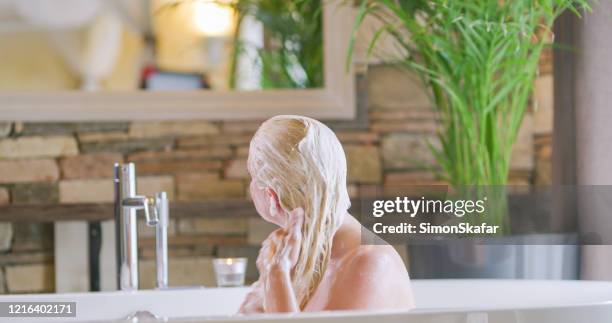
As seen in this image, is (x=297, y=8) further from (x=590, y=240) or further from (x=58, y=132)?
(x=590, y=240)

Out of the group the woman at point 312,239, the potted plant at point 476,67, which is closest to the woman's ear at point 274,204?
the woman at point 312,239

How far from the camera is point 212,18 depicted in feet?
7.48

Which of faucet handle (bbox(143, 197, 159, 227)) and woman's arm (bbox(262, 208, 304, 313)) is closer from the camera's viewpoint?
woman's arm (bbox(262, 208, 304, 313))

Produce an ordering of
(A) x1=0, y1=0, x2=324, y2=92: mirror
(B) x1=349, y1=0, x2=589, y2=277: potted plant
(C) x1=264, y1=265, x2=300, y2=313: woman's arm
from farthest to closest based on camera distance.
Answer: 1. (A) x1=0, y1=0, x2=324, y2=92: mirror
2. (B) x1=349, y1=0, x2=589, y2=277: potted plant
3. (C) x1=264, y1=265, x2=300, y2=313: woman's arm

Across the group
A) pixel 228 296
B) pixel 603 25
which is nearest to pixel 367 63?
pixel 603 25

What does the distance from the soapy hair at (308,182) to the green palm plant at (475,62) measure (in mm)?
694

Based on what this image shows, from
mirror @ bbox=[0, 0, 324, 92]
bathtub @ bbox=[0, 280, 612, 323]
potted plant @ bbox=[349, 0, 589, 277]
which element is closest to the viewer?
bathtub @ bbox=[0, 280, 612, 323]

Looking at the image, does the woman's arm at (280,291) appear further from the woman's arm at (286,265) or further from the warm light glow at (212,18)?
the warm light glow at (212,18)

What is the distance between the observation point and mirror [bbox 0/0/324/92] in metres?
2.27

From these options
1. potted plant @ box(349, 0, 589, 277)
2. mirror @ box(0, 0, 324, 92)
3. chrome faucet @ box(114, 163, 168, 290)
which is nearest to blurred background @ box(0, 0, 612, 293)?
mirror @ box(0, 0, 324, 92)

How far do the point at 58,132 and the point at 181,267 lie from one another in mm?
432

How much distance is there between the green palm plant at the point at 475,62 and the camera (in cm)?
190

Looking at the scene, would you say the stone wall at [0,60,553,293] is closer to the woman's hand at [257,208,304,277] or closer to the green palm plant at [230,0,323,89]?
the green palm plant at [230,0,323,89]

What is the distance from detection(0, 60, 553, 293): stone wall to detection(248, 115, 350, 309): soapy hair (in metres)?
1.10
